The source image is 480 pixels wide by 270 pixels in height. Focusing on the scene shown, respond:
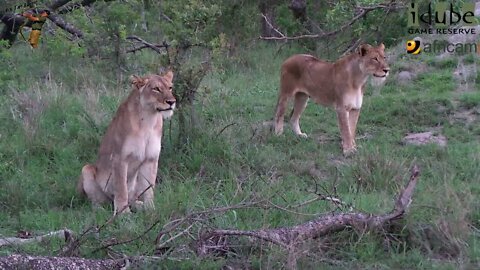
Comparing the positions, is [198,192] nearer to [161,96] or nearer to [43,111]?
[161,96]

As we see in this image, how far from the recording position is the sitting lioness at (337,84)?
895 centimetres

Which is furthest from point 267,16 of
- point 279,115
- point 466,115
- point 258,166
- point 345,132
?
point 258,166

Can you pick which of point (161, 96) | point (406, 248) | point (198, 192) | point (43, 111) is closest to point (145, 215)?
point (198, 192)

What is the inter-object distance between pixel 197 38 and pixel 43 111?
7.63 ft

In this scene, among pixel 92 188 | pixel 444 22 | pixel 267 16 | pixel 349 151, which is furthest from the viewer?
pixel 267 16

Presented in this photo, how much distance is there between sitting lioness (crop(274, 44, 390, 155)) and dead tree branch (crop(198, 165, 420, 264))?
2.74 m

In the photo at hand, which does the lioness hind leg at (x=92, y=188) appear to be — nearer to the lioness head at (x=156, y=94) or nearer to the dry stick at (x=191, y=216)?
the lioness head at (x=156, y=94)

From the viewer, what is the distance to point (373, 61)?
29.3 feet

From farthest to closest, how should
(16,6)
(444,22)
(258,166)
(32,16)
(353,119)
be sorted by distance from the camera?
(444,22) → (353,119) → (16,6) → (32,16) → (258,166)

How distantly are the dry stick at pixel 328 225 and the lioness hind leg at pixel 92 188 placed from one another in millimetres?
1996

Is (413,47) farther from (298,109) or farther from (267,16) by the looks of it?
(267,16)

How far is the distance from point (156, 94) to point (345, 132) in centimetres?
256

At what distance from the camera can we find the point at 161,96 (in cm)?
698

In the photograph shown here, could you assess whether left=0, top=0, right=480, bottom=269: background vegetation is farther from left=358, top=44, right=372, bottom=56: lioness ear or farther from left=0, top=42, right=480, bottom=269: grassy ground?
left=358, top=44, right=372, bottom=56: lioness ear
